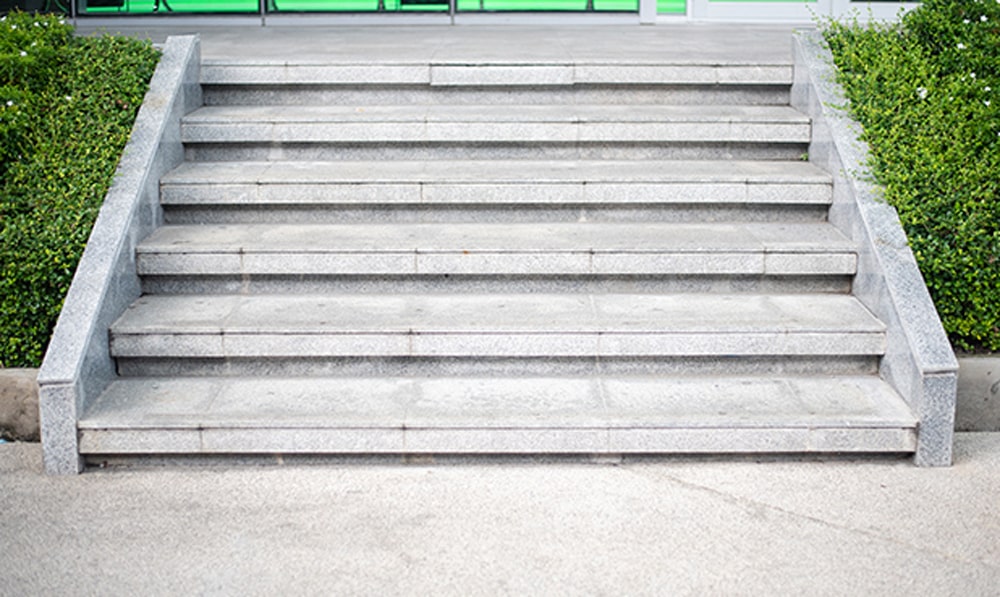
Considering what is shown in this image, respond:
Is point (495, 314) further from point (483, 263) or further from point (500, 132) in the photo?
point (500, 132)

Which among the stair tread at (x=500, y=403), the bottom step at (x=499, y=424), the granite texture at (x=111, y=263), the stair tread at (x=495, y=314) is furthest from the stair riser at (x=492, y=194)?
the bottom step at (x=499, y=424)

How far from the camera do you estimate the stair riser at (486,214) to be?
754cm

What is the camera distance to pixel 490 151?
8.06 metres

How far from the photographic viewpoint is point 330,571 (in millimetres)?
4855

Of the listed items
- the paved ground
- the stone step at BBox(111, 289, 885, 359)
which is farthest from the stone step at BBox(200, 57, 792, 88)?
the paved ground

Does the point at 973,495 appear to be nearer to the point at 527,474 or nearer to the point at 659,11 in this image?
the point at 527,474

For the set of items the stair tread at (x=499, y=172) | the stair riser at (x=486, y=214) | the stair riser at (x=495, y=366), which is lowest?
the stair riser at (x=495, y=366)

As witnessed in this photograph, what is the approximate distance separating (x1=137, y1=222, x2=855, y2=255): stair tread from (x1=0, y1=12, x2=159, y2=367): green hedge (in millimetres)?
530

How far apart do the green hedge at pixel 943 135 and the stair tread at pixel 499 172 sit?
0.61 meters

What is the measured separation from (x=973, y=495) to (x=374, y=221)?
161 inches

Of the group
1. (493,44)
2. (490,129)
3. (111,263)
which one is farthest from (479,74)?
(111,263)

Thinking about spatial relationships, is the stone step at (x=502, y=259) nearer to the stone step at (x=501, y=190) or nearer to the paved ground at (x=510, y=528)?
the stone step at (x=501, y=190)

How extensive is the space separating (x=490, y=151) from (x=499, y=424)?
2.79m

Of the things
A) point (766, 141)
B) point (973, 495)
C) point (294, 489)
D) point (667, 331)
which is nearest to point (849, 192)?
point (766, 141)
